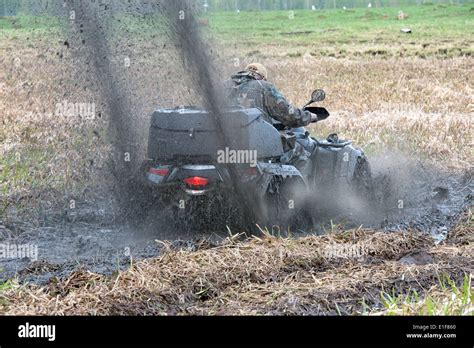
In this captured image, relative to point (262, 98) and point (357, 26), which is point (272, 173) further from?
point (357, 26)

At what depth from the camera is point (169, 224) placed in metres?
8.64

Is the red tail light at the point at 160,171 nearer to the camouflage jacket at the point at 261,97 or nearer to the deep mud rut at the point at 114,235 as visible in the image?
the deep mud rut at the point at 114,235

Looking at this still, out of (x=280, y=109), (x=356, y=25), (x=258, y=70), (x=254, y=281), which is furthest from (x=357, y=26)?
(x=254, y=281)

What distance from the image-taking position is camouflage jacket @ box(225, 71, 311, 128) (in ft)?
29.3

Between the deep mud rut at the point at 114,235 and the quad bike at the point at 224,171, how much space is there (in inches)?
11.3

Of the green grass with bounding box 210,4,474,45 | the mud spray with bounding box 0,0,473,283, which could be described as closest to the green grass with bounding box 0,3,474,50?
the green grass with bounding box 210,4,474,45

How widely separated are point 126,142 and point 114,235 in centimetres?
112

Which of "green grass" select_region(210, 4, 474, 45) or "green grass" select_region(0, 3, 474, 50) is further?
"green grass" select_region(210, 4, 474, 45)

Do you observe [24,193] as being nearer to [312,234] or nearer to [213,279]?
Result: [312,234]

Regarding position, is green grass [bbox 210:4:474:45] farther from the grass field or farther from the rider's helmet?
the rider's helmet

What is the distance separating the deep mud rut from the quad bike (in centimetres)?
29

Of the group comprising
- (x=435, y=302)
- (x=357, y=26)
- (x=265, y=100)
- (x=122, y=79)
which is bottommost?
(x=435, y=302)
